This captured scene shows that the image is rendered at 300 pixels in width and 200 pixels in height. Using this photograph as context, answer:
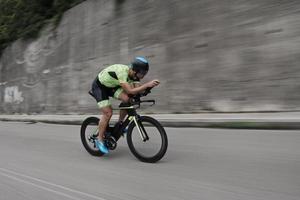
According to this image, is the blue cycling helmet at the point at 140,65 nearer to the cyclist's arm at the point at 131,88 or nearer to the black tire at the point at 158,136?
the cyclist's arm at the point at 131,88

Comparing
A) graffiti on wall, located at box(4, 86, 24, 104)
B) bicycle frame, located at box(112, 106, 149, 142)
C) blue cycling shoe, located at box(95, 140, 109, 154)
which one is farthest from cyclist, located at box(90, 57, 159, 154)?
graffiti on wall, located at box(4, 86, 24, 104)

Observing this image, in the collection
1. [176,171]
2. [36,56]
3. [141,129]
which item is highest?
[36,56]

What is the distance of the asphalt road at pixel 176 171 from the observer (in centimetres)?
571

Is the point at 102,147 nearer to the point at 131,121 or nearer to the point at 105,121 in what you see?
the point at 105,121

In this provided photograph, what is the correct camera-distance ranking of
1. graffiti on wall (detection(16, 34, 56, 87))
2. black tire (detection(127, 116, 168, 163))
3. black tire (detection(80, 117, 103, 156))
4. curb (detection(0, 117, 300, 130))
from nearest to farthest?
1. black tire (detection(127, 116, 168, 163))
2. black tire (detection(80, 117, 103, 156))
3. curb (detection(0, 117, 300, 130))
4. graffiti on wall (detection(16, 34, 56, 87))

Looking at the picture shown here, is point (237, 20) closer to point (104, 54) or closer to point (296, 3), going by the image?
point (296, 3)

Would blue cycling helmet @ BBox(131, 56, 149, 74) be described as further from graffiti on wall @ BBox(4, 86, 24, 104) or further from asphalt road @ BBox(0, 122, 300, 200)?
graffiti on wall @ BBox(4, 86, 24, 104)

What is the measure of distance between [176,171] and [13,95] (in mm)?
23283

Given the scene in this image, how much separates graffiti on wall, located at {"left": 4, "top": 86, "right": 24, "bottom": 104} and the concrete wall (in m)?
2.94

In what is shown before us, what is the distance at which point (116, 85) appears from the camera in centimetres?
808

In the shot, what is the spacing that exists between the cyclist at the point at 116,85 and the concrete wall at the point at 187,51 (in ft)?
17.9

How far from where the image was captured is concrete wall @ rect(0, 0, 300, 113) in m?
12.3

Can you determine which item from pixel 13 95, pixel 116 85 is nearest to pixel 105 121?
pixel 116 85

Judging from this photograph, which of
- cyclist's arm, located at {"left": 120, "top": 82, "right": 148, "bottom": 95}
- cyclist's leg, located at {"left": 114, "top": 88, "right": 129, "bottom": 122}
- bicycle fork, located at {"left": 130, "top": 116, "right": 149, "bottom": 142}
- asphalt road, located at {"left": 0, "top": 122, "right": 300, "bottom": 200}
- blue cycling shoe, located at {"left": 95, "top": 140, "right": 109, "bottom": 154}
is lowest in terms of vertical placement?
asphalt road, located at {"left": 0, "top": 122, "right": 300, "bottom": 200}
